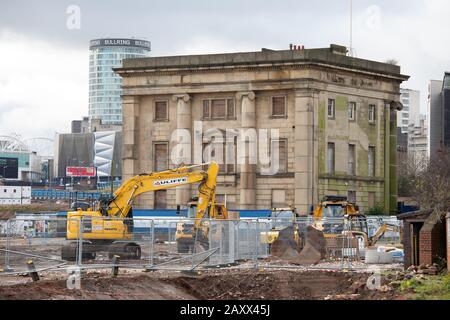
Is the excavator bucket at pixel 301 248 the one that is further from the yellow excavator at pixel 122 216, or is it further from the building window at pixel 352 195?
the building window at pixel 352 195

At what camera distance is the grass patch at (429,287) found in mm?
33469

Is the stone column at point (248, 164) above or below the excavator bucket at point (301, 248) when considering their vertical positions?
above

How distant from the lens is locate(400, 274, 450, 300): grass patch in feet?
110

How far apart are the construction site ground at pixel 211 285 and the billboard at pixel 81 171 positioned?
143 metres

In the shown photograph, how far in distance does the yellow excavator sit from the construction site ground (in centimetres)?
100

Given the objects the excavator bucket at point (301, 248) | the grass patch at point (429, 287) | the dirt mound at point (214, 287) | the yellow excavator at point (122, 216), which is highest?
the yellow excavator at point (122, 216)

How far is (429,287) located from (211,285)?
8678mm

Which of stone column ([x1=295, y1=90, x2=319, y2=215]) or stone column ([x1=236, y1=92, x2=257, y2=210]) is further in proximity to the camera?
stone column ([x1=236, y1=92, x2=257, y2=210])

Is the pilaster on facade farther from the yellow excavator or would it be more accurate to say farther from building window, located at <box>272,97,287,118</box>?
the yellow excavator

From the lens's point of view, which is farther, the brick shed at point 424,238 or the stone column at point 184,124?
the stone column at point 184,124

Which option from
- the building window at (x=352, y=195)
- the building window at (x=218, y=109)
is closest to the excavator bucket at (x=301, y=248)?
the building window at (x=218, y=109)

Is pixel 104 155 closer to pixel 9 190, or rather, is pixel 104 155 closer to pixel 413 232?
pixel 9 190

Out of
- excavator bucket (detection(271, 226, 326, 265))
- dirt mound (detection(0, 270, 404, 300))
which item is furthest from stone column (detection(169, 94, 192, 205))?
dirt mound (detection(0, 270, 404, 300))
